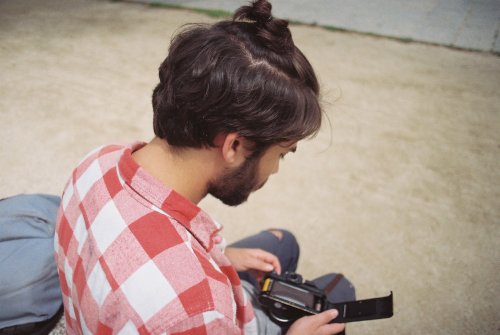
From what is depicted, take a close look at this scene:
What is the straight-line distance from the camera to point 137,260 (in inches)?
25.0

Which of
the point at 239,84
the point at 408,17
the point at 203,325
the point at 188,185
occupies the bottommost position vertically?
the point at 203,325

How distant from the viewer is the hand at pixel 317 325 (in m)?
0.94

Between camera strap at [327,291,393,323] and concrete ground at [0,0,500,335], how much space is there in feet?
1.95

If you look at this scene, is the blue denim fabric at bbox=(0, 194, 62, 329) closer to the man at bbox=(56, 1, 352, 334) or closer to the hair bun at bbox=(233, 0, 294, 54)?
the man at bbox=(56, 1, 352, 334)

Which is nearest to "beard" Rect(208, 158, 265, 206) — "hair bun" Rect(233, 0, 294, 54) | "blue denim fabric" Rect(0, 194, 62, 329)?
"hair bun" Rect(233, 0, 294, 54)

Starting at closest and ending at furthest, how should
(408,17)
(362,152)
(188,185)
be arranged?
(188,185), (362,152), (408,17)

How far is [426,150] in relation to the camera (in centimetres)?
239

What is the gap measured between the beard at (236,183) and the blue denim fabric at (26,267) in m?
0.49

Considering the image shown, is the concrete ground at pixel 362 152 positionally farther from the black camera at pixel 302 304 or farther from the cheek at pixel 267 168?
the black camera at pixel 302 304

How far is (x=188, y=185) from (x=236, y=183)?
0.13 metres

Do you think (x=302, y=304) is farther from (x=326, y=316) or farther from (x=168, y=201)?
(x=168, y=201)

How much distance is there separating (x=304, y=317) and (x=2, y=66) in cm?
335

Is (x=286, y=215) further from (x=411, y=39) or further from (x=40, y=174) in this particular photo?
(x=411, y=39)

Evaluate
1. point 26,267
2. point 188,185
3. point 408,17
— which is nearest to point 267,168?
point 188,185
